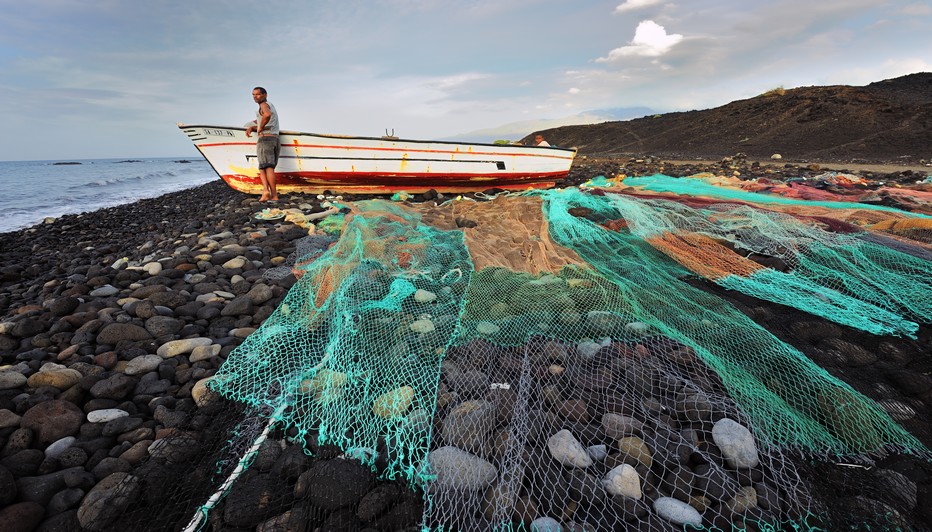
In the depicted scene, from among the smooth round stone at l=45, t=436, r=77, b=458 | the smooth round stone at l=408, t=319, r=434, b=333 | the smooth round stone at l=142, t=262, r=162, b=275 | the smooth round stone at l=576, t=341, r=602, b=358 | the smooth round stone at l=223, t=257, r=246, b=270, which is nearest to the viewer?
the smooth round stone at l=45, t=436, r=77, b=458

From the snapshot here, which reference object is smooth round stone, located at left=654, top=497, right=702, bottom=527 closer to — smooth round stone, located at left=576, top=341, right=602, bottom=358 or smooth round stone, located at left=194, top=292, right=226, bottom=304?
smooth round stone, located at left=576, top=341, right=602, bottom=358

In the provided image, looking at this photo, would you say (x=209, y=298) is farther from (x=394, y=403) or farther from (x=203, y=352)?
(x=394, y=403)

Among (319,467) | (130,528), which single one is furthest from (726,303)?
(130,528)

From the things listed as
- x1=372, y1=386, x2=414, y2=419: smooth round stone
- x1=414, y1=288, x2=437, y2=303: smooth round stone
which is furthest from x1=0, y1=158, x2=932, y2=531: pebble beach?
x1=414, y1=288, x2=437, y2=303: smooth round stone

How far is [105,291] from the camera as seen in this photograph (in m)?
3.54

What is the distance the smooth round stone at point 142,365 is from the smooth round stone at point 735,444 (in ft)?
10.2

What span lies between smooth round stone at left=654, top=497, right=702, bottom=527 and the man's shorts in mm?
8445

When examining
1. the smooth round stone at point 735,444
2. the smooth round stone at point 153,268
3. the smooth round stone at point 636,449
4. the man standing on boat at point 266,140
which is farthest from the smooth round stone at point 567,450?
the man standing on boat at point 266,140

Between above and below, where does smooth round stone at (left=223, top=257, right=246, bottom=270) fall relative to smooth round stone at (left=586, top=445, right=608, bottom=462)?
above

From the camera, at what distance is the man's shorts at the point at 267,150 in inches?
309

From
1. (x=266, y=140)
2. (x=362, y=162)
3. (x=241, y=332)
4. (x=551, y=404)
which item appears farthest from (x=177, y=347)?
(x=362, y=162)

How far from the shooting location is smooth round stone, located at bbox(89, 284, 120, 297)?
137 inches

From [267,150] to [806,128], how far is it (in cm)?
2556

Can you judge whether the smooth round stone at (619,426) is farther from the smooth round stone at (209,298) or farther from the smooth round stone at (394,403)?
the smooth round stone at (209,298)
